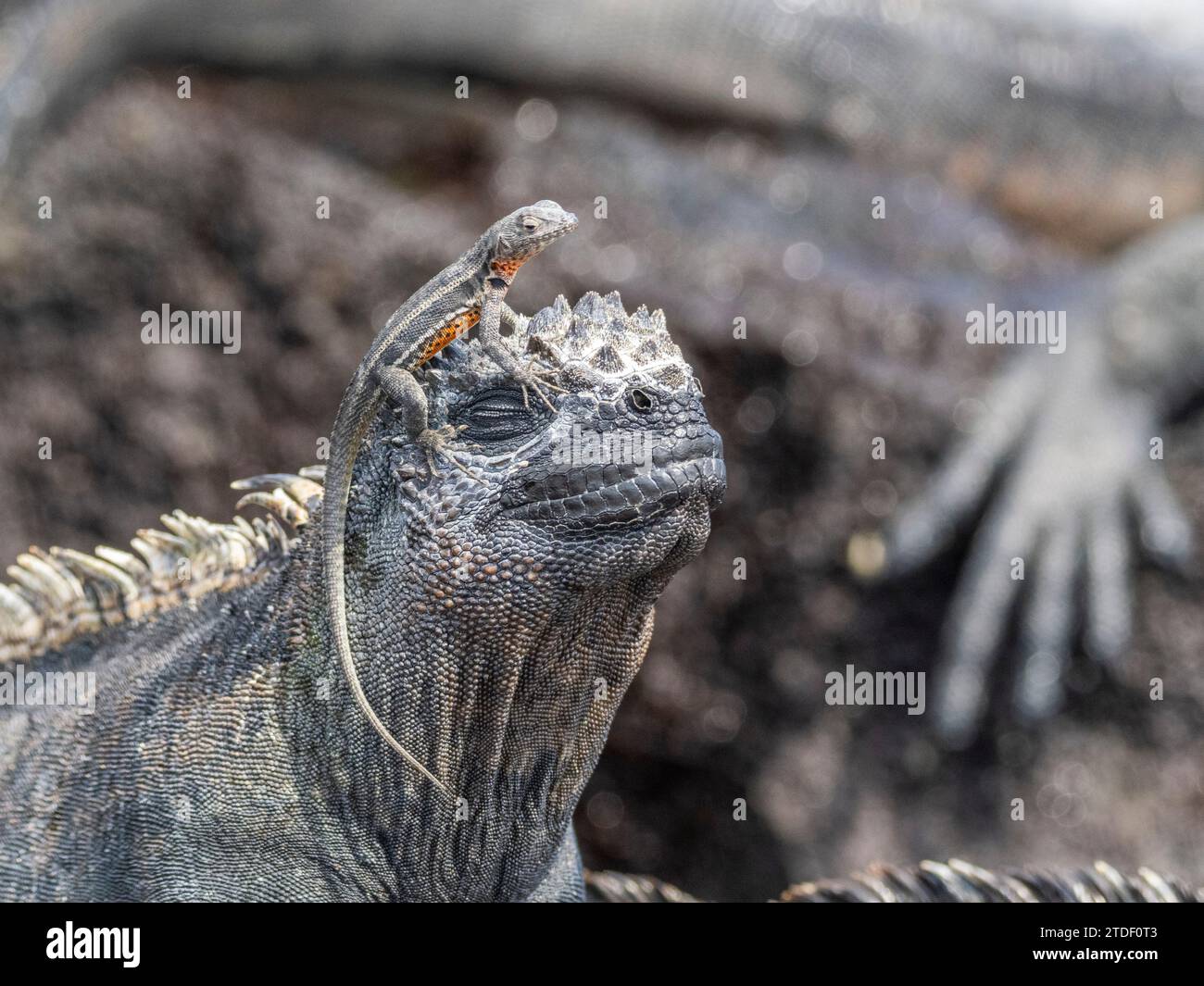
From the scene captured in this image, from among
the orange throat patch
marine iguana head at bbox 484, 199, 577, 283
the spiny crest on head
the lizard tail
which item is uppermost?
marine iguana head at bbox 484, 199, 577, 283

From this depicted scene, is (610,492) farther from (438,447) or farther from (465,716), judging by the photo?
(465,716)

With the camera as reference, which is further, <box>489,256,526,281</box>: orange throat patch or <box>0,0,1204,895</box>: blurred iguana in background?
<box>0,0,1204,895</box>: blurred iguana in background

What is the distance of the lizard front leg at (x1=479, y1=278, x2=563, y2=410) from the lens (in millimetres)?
A: 1615

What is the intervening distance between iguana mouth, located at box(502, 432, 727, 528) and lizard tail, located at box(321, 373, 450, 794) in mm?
202

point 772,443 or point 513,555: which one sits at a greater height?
point 772,443

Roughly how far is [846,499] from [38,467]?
255 cm

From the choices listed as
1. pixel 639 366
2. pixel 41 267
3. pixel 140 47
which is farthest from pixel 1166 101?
pixel 639 366

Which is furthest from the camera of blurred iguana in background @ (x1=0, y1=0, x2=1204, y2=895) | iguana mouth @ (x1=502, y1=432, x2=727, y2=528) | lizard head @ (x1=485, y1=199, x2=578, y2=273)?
blurred iguana in background @ (x1=0, y1=0, x2=1204, y2=895)

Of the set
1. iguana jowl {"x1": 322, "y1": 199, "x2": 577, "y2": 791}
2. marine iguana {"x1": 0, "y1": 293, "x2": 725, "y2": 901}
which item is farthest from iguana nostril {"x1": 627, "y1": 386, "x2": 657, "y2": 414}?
iguana jowl {"x1": 322, "y1": 199, "x2": 577, "y2": 791}

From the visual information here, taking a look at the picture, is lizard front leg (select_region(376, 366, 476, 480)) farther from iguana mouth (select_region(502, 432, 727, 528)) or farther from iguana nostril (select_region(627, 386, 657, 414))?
iguana nostril (select_region(627, 386, 657, 414))

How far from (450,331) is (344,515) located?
0.26 meters

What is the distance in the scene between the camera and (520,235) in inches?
66.3

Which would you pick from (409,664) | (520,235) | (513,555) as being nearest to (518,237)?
(520,235)
